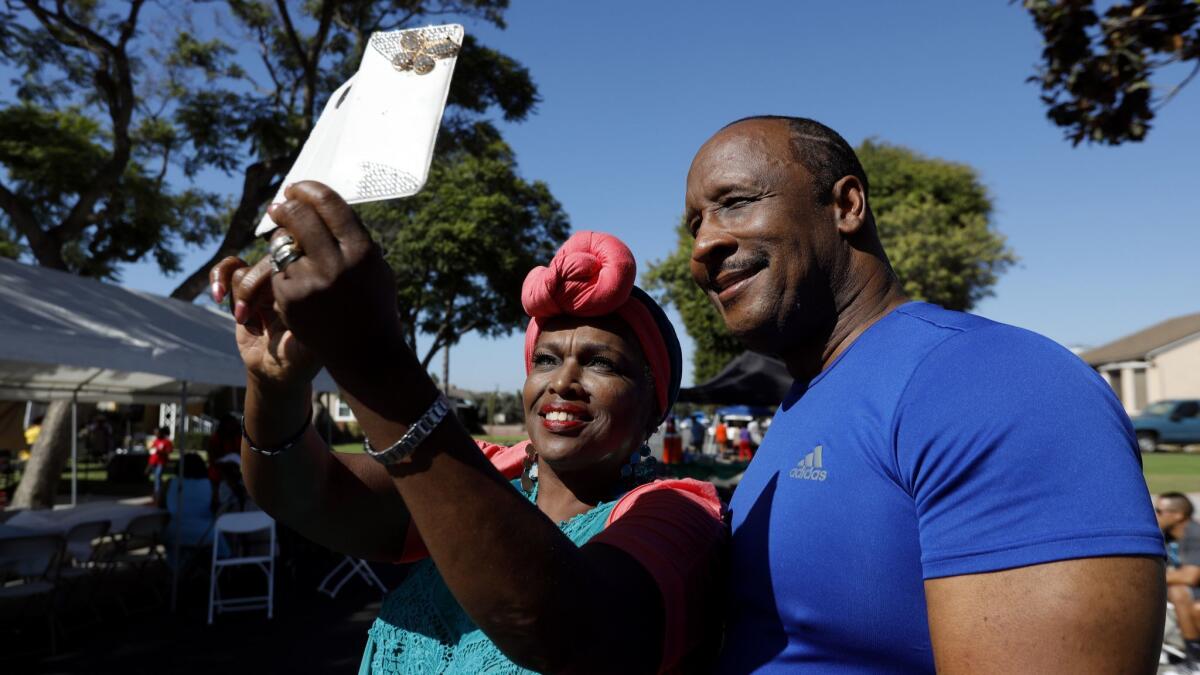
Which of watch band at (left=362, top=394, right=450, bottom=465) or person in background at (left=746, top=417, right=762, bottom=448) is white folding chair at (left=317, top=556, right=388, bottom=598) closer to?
watch band at (left=362, top=394, right=450, bottom=465)

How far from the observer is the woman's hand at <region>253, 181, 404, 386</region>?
740 millimetres

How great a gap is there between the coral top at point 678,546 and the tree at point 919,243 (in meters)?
28.4

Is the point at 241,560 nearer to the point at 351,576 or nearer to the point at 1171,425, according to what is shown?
the point at 351,576

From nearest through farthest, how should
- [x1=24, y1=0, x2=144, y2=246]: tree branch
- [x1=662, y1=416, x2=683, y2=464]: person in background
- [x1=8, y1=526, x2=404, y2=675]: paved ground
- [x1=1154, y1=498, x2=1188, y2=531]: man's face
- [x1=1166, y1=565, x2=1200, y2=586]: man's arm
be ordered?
[x1=1166, y1=565, x2=1200, y2=586]: man's arm → [x1=1154, y1=498, x2=1188, y2=531]: man's face → [x1=8, y1=526, x2=404, y2=675]: paved ground → [x1=24, y1=0, x2=144, y2=246]: tree branch → [x1=662, y1=416, x2=683, y2=464]: person in background

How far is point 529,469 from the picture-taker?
1789 mm

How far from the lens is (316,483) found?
1.46m

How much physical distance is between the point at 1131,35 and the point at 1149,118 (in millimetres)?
633

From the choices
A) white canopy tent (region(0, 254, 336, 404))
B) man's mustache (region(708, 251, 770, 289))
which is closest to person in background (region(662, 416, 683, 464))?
white canopy tent (region(0, 254, 336, 404))

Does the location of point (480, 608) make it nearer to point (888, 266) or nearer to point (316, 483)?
point (316, 483)

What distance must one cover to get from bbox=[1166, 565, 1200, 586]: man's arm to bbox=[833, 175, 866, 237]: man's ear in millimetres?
4452

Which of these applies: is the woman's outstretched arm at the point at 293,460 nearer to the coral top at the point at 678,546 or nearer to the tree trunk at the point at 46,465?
the coral top at the point at 678,546

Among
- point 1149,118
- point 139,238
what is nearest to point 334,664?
point 1149,118

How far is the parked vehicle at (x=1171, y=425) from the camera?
24578 millimetres

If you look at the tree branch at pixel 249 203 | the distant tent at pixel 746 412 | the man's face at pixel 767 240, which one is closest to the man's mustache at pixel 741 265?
the man's face at pixel 767 240
